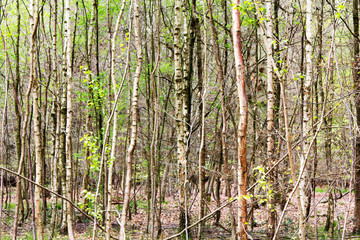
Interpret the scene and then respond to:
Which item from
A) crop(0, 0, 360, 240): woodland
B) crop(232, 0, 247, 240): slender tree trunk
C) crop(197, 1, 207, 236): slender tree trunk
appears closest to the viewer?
crop(232, 0, 247, 240): slender tree trunk

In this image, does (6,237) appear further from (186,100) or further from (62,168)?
(186,100)

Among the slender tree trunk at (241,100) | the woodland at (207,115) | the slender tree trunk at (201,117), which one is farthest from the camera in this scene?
the slender tree trunk at (201,117)

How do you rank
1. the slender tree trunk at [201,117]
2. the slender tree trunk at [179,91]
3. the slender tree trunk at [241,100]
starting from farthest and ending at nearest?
1. the slender tree trunk at [179,91]
2. the slender tree trunk at [201,117]
3. the slender tree trunk at [241,100]

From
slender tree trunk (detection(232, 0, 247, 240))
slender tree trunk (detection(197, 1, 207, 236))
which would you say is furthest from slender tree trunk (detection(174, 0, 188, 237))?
slender tree trunk (detection(232, 0, 247, 240))

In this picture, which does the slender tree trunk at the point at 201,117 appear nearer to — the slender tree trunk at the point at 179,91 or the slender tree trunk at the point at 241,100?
the slender tree trunk at the point at 179,91

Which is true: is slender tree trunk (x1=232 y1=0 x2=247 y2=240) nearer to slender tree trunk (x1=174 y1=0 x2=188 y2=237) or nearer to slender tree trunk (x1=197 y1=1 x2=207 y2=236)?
slender tree trunk (x1=197 y1=1 x2=207 y2=236)

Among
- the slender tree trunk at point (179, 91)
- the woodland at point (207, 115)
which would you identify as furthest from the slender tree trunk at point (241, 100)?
the slender tree trunk at point (179, 91)

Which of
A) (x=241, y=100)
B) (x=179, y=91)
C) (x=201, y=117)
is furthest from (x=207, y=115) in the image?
(x=241, y=100)

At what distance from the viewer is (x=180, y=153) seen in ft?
27.2

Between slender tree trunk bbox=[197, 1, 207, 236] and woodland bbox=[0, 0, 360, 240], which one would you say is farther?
slender tree trunk bbox=[197, 1, 207, 236]

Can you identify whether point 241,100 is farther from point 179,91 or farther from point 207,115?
point 207,115

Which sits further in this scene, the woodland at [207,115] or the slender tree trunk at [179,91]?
the slender tree trunk at [179,91]

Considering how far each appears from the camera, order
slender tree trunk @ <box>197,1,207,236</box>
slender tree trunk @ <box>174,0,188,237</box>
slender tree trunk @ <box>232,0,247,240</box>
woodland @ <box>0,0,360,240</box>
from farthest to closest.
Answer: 1. slender tree trunk @ <box>174,0,188,237</box>
2. slender tree trunk @ <box>197,1,207,236</box>
3. woodland @ <box>0,0,360,240</box>
4. slender tree trunk @ <box>232,0,247,240</box>

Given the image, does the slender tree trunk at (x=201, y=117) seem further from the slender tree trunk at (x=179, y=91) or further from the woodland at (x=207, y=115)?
the slender tree trunk at (x=179, y=91)
